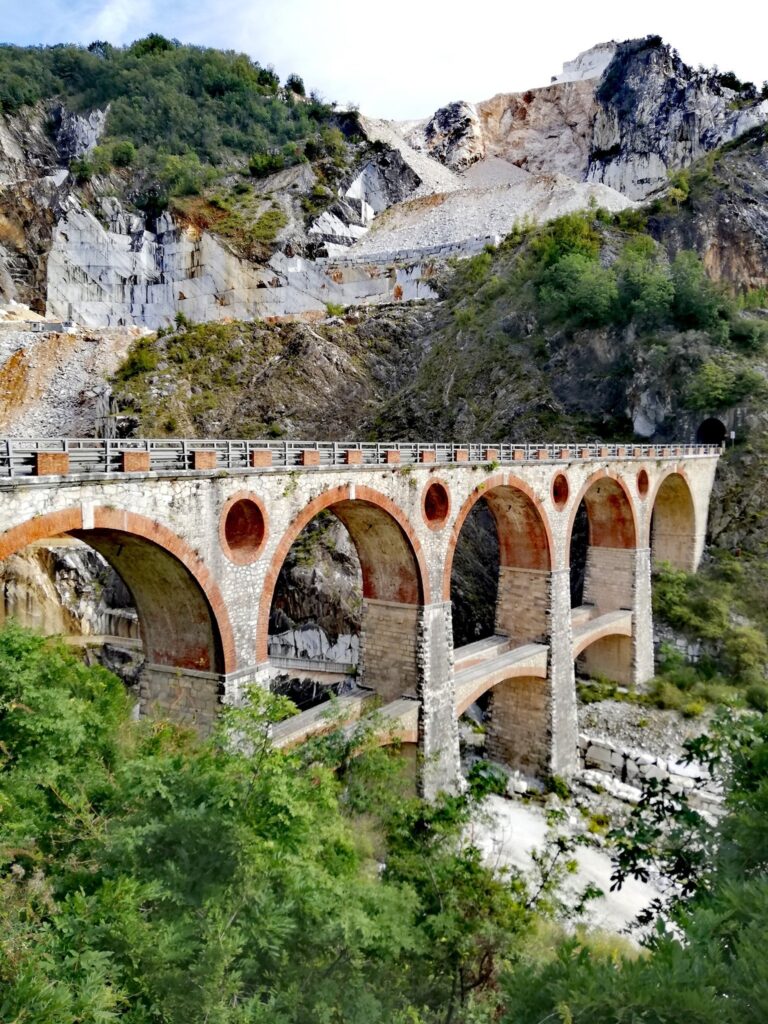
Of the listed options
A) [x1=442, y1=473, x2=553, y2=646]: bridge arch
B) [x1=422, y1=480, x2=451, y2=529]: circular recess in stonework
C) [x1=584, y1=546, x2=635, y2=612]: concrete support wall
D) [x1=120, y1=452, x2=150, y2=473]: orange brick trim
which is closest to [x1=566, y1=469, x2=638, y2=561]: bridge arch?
[x1=584, y1=546, x2=635, y2=612]: concrete support wall

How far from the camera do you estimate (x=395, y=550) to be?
21.2m

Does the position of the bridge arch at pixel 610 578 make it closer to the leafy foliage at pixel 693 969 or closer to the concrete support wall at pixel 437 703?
the concrete support wall at pixel 437 703

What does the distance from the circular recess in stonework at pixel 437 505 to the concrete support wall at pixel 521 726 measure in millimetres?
8834

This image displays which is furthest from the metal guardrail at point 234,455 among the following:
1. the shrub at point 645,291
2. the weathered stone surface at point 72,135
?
the weathered stone surface at point 72,135

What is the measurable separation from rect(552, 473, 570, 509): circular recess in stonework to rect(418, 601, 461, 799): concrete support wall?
8299 mm

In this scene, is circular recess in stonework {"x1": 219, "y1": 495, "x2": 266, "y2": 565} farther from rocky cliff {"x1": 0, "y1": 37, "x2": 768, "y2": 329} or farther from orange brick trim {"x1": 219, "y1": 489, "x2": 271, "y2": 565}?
rocky cliff {"x1": 0, "y1": 37, "x2": 768, "y2": 329}

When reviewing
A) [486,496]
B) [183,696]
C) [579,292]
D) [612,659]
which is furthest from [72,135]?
[183,696]

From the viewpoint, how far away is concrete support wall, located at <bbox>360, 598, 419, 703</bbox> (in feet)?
69.0

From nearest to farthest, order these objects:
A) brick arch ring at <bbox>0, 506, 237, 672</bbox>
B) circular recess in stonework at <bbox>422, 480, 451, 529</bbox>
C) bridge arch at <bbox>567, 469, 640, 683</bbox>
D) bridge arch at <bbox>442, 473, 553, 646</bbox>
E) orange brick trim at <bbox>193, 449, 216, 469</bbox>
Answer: brick arch ring at <bbox>0, 506, 237, 672</bbox> → orange brick trim at <bbox>193, 449, 216, 469</bbox> → circular recess in stonework at <bbox>422, 480, 451, 529</bbox> → bridge arch at <bbox>442, 473, 553, 646</bbox> → bridge arch at <bbox>567, 469, 640, 683</bbox>

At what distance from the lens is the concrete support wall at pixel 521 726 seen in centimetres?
2575

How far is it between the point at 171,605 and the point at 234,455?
159 inches

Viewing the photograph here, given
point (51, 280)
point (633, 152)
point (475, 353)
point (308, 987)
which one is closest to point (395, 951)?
point (308, 987)

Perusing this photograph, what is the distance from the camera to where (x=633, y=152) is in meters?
78.6

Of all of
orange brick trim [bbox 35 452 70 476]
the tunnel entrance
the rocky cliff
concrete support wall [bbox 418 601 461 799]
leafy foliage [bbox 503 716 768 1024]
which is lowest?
concrete support wall [bbox 418 601 461 799]
